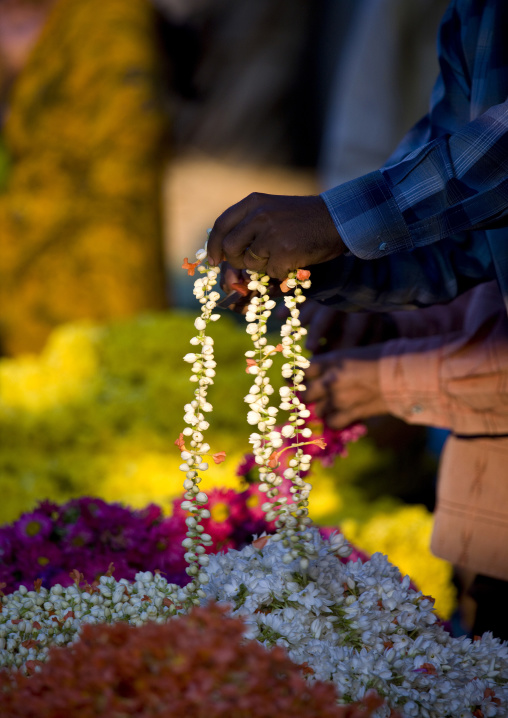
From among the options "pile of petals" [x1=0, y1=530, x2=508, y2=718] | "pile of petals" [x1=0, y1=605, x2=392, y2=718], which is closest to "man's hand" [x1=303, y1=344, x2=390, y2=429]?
"pile of petals" [x1=0, y1=530, x2=508, y2=718]

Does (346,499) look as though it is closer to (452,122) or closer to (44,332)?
(452,122)

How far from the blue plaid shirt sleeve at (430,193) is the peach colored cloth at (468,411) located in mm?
516

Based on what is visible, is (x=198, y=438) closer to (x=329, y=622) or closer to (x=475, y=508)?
(x=329, y=622)

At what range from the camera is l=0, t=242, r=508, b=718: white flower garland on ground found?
1072mm

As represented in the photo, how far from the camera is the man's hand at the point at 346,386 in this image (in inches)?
72.0

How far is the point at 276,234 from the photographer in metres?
1.11

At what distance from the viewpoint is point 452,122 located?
1.69m

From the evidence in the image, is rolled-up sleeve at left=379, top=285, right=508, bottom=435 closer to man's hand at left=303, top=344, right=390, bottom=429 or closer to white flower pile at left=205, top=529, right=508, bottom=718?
man's hand at left=303, top=344, right=390, bottom=429

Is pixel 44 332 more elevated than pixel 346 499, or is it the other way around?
pixel 44 332

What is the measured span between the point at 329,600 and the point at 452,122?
4.05 ft

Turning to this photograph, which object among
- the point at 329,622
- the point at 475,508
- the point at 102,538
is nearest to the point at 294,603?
the point at 329,622

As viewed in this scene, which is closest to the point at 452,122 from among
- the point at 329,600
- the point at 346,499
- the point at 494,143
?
the point at 494,143

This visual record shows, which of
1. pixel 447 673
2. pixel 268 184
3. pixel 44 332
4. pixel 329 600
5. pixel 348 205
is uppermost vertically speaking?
pixel 268 184

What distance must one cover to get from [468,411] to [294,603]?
Result: 79 centimetres
